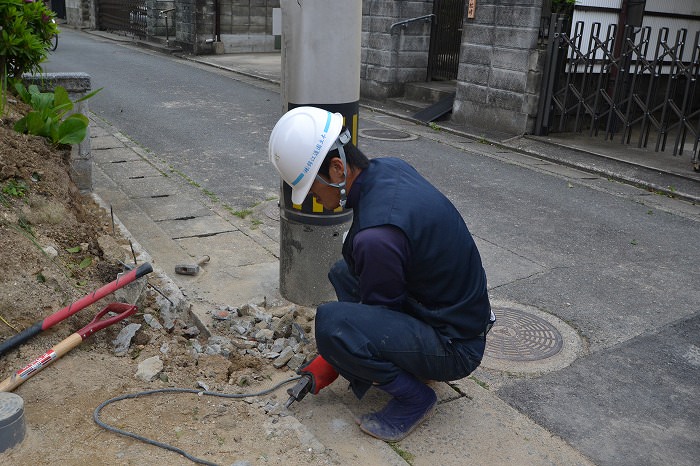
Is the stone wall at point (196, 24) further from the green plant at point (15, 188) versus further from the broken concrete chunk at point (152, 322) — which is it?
the broken concrete chunk at point (152, 322)

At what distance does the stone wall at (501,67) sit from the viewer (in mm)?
9672

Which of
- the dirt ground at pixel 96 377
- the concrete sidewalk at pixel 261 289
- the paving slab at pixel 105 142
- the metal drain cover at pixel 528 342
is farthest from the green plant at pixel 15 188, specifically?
the paving slab at pixel 105 142

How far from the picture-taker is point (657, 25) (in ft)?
34.4

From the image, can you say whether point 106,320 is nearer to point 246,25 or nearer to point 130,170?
point 130,170

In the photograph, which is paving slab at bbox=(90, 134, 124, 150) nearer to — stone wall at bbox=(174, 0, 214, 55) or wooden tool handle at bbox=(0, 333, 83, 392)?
wooden tool handle at bbox=(0, 333, 83, 392)

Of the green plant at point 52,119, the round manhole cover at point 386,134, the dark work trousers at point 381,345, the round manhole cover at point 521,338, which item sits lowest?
the round manhole cover at point 521,338

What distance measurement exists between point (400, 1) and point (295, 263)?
352 inches

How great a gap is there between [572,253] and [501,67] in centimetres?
523

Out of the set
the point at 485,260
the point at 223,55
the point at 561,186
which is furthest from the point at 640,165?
the point at 223,55

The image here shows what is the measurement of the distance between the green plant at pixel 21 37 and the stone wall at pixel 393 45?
23.5ft

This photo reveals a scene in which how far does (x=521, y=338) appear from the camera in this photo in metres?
4.17

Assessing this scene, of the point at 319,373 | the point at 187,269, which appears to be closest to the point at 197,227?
the point at 187,269

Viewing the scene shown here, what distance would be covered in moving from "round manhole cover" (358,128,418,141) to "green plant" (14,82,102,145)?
5138mm

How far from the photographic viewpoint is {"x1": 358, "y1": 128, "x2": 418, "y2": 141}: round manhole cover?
9.86 meters
